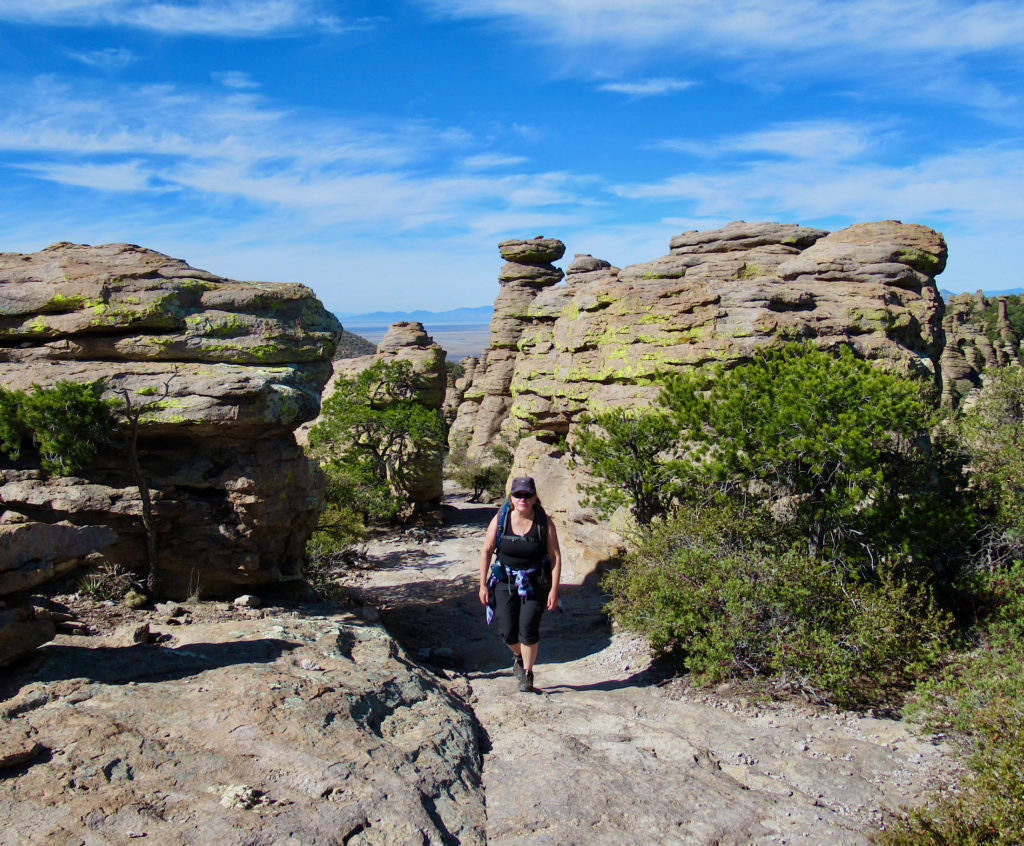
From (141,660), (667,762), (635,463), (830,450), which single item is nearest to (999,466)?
(830,450)

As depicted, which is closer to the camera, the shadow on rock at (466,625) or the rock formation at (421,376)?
the shadow on rock at (466,625)

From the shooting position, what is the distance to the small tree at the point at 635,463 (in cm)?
1220

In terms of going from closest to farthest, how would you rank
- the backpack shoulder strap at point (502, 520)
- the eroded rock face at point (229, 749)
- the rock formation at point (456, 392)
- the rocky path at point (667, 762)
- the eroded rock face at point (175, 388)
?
the eroded rock face at point (229, 749), the rocky path at point (667, 762), the backpack shoulder strap at point (502, 520), the eroded rock face at point (175, 388), the rock formation at point (456, 392)

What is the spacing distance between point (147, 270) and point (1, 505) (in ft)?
13.6

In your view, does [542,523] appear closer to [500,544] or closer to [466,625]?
[500,544]

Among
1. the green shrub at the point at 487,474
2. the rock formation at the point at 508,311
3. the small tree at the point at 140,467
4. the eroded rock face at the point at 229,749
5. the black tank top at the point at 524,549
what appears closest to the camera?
the eroded rock face at the point at 229,749

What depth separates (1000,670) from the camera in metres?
7.24

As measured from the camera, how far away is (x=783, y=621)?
8242 millimetres

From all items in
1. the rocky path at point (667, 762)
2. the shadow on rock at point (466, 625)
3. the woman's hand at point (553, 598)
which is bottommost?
the shadow on rock at point (466, 625)

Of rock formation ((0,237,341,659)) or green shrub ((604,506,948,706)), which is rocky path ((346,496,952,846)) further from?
rock formation ((0,237,341,659))

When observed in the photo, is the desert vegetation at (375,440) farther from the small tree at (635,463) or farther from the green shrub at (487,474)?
the small tree at (635,463)

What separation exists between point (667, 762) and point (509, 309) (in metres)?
35.4

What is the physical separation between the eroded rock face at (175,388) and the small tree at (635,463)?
17.4ft

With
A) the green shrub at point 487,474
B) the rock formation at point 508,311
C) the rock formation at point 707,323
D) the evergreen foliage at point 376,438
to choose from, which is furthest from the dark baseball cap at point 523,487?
the rock formation at point 508,311
